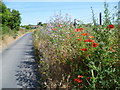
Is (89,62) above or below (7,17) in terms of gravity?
below

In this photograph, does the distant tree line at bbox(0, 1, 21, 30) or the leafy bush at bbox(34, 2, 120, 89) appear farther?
the distant tree line at bbox(0, 1, 21, 30)

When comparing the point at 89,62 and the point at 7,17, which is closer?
the point at 89,62

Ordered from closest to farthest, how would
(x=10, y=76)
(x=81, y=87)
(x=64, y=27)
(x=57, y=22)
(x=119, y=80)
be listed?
(x=119, y=80)
(x=81, y=87)
(x=10, y=76)
(x=64, y=27)
(x=57, y=22)

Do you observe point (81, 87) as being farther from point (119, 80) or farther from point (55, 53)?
point (55, 53)

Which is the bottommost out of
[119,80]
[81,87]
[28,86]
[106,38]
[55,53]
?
[28,86]

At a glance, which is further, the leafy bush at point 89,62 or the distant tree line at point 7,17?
the distant tree line at point 7,17

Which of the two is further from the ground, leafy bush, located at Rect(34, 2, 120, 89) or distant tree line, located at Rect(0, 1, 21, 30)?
distant tree line, located at Rect(0, 1, 21, 30)

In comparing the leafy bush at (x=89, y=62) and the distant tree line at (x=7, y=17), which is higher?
the distant tree line at (x=7, y=17)

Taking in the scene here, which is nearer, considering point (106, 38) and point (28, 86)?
point (106, 38)

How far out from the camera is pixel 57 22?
213 inches

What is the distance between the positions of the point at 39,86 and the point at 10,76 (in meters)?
Answer: 1.28

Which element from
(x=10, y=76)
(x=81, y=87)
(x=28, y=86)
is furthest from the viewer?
(x=10, y=76)

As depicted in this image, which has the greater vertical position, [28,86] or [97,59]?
[97,59]

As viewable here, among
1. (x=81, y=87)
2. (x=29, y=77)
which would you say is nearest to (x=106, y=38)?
(x=81, y=87)
